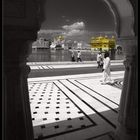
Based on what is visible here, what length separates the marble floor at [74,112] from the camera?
3477 mm

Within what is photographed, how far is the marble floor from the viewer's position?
11.4 feet

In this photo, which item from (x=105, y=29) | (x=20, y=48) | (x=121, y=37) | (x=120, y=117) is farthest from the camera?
(x=105, y=29)

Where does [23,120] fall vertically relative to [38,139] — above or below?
above

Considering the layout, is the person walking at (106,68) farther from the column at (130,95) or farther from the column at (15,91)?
the column at (15,91)

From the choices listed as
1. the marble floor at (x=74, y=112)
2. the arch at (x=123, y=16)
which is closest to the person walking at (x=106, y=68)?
the marble floor at (x=74, y=112)

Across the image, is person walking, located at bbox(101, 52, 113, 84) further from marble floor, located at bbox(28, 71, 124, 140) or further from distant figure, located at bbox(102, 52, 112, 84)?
marble floor, located at bbox(28, 71, 124, 140)

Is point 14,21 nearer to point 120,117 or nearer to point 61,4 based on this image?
point 120,117

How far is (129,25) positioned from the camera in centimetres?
268

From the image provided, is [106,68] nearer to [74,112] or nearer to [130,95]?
[74,112]

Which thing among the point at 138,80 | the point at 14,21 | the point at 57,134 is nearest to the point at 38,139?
the point at 57,134

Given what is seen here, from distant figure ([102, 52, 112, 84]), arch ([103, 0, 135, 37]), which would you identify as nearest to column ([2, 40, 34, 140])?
arch ([103, 0, 135, 37])

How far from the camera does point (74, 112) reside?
15.1ft

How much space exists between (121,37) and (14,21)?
178cm

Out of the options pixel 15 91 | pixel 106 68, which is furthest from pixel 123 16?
pixel 106 68
